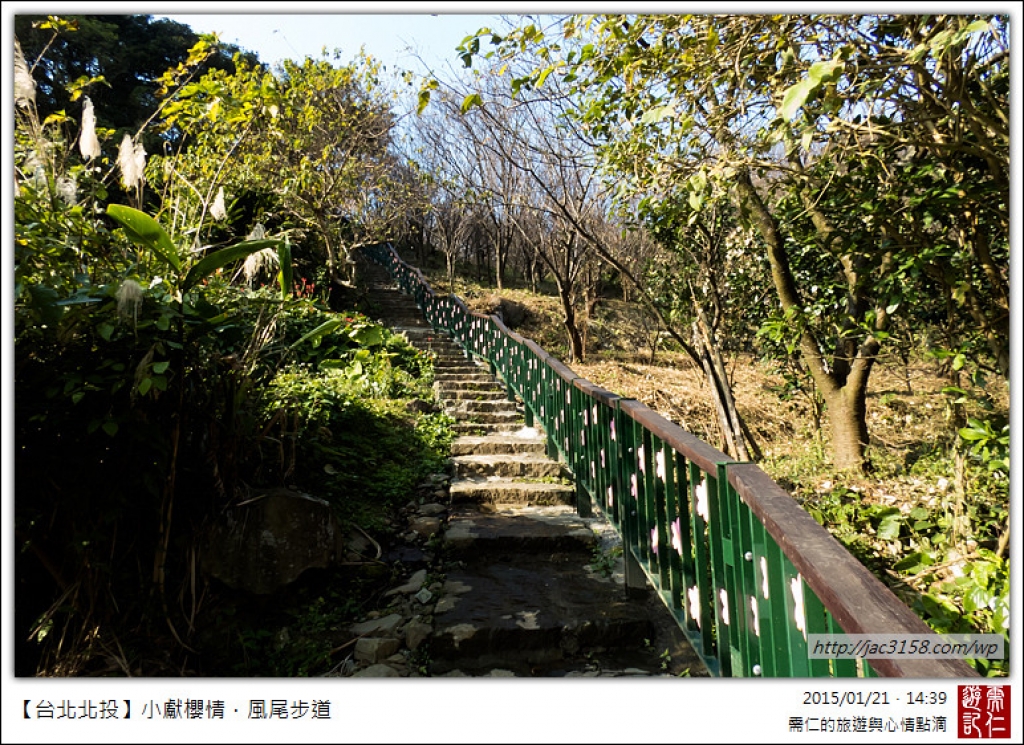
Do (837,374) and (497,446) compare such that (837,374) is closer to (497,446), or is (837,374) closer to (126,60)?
(497,446)

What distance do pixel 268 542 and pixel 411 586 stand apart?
0.88 meters

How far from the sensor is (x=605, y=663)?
2.95 m

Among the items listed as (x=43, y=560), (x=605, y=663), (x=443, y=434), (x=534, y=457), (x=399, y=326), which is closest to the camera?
(x=43, y=560)

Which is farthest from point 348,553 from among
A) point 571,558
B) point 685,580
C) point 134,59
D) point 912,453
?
point 134,59

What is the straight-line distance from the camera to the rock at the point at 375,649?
2.86 metres

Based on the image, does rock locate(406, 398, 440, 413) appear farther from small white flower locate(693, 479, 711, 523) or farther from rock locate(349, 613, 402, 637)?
small white flower locate(693, 479, 711, 523)

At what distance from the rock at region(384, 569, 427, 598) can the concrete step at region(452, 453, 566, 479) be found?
1.66 m

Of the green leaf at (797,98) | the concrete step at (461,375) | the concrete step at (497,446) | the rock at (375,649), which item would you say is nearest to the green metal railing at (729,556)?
the green leaf at (797,98)

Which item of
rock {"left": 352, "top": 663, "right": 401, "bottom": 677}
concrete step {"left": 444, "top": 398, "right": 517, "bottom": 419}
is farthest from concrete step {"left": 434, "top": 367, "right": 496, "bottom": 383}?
rock {"left": 352, "top": 663, "right": 401, "bottom": 677}

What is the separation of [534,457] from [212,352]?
331 cm

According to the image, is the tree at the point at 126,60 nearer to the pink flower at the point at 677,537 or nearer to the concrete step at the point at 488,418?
the concrete step at the point at 488,418

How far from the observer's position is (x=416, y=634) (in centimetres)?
298

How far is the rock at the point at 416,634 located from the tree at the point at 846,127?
2420 mm

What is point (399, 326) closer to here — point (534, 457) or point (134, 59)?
point (534, 457)
